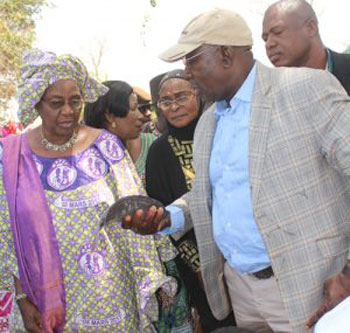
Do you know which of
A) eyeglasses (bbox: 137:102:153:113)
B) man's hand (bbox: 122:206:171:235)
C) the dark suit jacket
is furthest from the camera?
eyeglasses (bbox: 137:102:153:113)

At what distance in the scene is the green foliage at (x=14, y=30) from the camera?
64.1 ft

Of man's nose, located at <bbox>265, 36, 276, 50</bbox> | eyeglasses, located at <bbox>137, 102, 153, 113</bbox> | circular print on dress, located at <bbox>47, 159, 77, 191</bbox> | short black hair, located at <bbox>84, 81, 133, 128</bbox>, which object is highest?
man's nose, located at <bbox>265, 36, 276, 50</bbox>

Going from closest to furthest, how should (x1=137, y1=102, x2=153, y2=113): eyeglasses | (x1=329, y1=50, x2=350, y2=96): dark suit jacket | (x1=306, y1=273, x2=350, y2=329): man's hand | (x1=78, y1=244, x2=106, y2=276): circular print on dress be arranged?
(x1=306, y1=273, x2=350, y2=329): man's hand < (x1=78, y1=244, x2=106, y2=276): circular print on dress < (x1=329, y1=50, x2=350, y2=96): dark suit jacket < (x1=137, y1=102, x2=153, y2=113): eyeglasses

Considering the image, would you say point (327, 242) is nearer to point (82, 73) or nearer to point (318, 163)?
point (318, 163)

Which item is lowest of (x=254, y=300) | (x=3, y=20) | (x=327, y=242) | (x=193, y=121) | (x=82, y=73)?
(x=254, y=300)

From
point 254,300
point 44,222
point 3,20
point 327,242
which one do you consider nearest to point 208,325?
point 254,300

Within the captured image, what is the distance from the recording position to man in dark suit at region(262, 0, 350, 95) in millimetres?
3293

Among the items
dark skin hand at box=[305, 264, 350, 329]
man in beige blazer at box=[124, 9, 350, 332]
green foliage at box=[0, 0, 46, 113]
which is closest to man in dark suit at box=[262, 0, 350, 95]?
man in beige blazer at box=[124, 9, 350, 332]

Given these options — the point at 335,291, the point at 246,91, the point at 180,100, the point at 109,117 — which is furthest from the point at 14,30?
the point at 335,291

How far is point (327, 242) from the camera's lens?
6.53 feet

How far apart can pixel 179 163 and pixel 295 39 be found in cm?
113

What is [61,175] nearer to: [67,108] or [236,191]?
[67,108]

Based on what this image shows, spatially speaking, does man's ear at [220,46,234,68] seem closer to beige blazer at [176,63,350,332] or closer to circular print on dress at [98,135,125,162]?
beige blazer at [176,63,350,332]

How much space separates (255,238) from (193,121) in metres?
1.40
